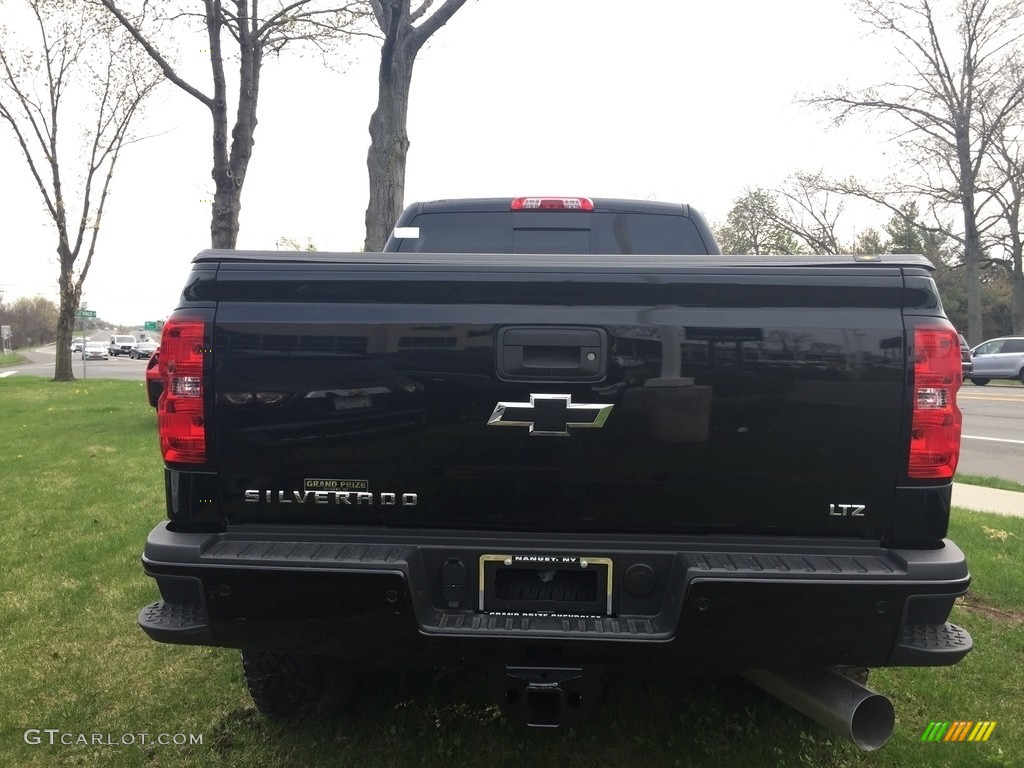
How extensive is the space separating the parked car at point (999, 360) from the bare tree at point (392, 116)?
23.5 meters

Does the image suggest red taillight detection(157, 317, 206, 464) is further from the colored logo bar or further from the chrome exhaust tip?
the colored logo bar

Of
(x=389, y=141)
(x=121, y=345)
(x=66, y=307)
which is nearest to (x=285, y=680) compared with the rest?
(x=389, y=141)

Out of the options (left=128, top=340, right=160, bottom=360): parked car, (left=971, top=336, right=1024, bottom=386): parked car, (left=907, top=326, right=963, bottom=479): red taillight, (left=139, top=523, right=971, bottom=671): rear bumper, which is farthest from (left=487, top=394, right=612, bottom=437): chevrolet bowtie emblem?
(left=128, top=340, right=160, bottom=360): parked car

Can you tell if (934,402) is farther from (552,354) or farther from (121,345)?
(121,345)

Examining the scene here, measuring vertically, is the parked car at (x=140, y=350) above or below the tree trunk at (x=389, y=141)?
below

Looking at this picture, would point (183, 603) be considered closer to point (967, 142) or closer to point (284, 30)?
point (284, 30)

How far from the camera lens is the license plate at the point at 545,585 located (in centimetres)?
219

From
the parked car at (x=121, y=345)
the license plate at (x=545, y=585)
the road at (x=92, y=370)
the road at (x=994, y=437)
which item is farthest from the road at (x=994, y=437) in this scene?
the parked car at (x=121, y=345)

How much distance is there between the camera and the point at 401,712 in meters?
3.12

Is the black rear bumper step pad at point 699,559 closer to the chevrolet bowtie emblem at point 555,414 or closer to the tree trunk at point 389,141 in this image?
the chevrolet bowtie emblem at point 555,414

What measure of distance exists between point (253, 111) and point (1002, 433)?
1329 cm

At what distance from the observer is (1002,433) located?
482 inches

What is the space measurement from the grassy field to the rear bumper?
0.76m

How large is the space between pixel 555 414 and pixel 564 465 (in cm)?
15
